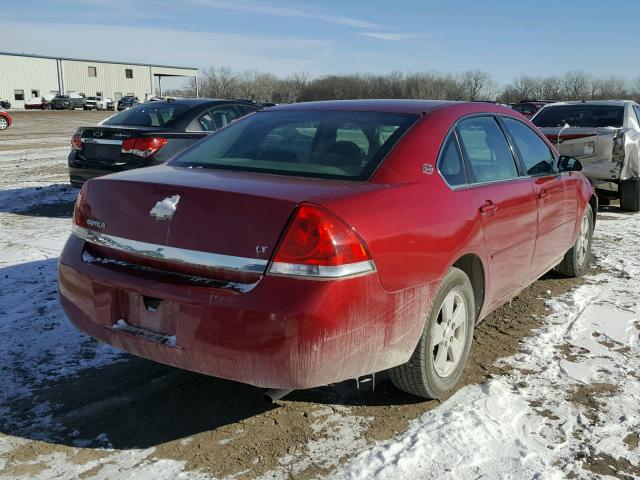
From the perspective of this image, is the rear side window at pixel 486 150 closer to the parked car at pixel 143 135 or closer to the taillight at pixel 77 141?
the parked car at pixel 143 135

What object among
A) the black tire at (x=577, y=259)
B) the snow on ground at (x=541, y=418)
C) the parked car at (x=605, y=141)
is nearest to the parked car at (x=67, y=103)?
the parked car at (x=605, y=141)

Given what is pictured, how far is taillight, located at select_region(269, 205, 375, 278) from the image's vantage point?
2.53 meters

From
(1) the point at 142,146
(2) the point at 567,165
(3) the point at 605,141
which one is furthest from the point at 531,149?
(3) the point at 605,141

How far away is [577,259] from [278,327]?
4046 millimetres

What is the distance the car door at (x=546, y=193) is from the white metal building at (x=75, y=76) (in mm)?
80213

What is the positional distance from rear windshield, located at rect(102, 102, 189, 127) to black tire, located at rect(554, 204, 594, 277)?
17.1ft

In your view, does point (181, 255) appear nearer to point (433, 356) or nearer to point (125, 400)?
point (125, 400)

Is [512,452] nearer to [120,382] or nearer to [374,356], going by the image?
[374,356]

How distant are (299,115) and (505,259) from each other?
1546 mm

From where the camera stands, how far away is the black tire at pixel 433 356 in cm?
308

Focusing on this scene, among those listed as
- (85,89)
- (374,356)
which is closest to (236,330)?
(374,356)

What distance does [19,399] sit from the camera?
3.26 m

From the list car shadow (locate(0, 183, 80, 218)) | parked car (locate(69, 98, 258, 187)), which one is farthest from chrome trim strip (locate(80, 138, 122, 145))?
car shadow (locate(0, 183, 80, 218))

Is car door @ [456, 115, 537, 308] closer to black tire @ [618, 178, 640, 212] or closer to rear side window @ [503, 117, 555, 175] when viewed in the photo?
A: rear side window @ [503, 117, 555, 175]
